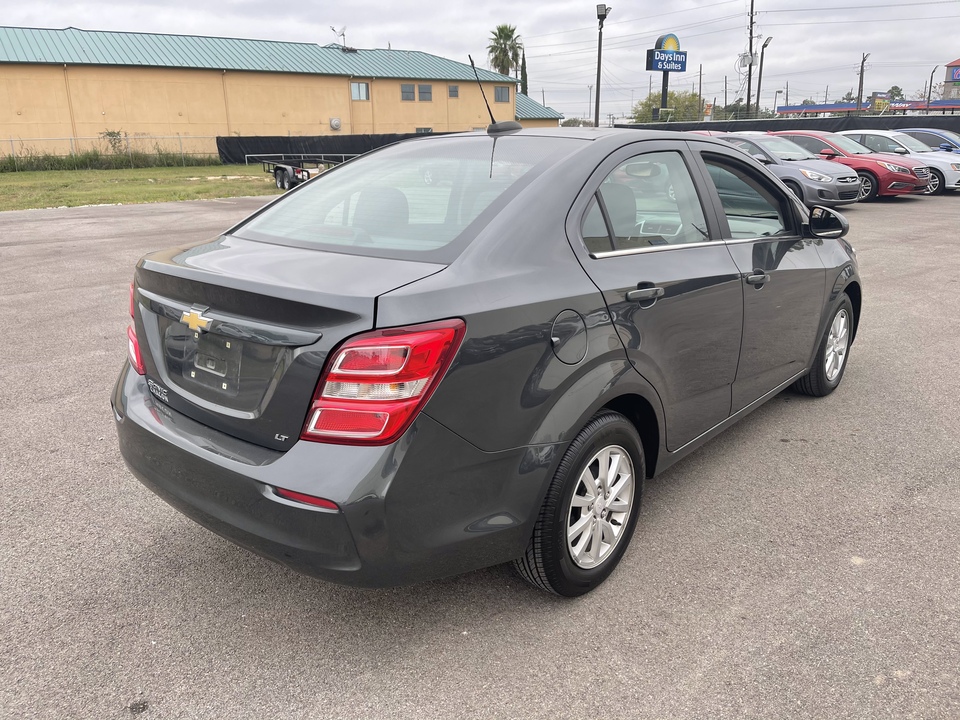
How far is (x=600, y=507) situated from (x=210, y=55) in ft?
157

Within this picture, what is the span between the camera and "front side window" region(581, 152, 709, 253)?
2848 millimetres

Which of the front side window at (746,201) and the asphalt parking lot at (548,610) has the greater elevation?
the front side window at (746,201)

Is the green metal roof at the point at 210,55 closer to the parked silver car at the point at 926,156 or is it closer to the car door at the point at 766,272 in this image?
the parked silver car at the point at 926,156

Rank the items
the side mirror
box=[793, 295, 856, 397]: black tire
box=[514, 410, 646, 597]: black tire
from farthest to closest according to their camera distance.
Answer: box=[793, 295, 856, 397]: black tire
the side mirror
box=[514, 410, 646, 597]: black tire

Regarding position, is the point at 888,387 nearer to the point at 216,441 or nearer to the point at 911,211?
the point at 216,441

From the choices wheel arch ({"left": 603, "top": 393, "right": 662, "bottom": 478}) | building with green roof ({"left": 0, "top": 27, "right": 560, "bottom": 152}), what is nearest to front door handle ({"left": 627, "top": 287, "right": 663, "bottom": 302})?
wheel arch ({"left": 603, "top": 393, "right": 662, "bottom": 478})

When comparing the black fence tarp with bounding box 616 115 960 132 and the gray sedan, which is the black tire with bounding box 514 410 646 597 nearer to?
the gray sedan

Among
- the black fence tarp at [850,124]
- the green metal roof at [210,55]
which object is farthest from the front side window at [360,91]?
the black fence tarp at [850,124]

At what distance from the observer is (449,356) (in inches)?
85.1

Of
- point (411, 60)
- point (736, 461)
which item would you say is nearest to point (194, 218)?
point (736, 461)

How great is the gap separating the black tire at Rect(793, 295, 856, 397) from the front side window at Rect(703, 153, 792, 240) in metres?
0.88

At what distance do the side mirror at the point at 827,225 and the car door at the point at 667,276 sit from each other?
113cm

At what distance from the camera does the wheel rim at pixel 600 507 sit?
2.69 meters

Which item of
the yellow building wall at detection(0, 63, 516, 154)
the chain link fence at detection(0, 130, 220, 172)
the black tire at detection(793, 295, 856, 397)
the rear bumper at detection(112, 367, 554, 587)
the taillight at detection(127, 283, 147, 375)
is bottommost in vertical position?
the black tire at detection(793, 295, 856, 397)
